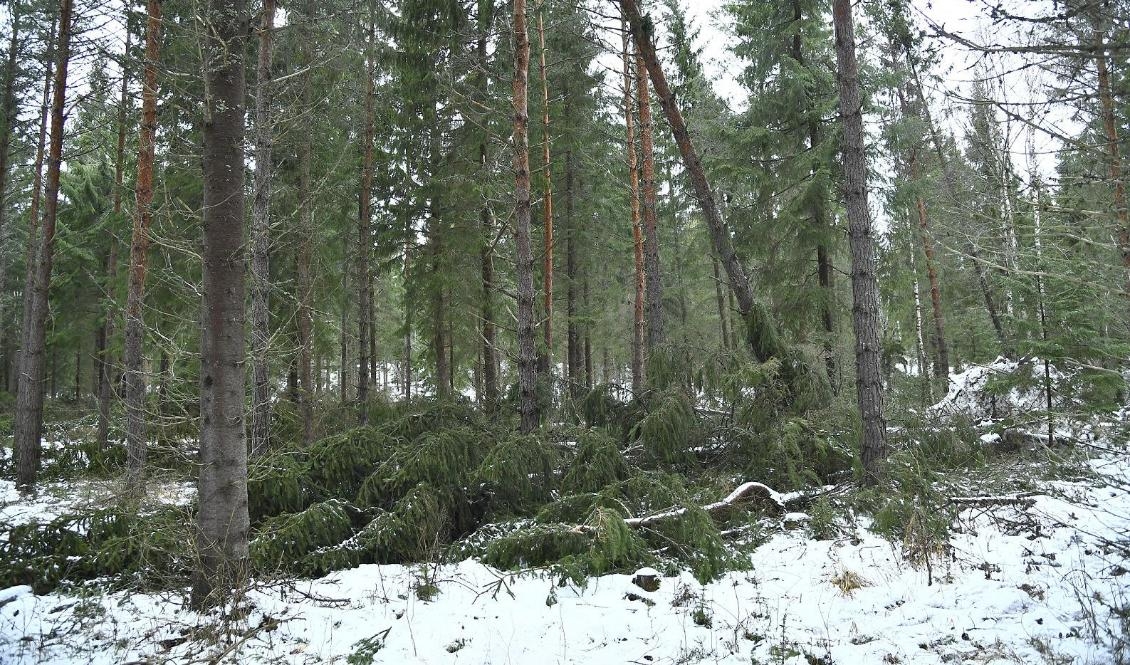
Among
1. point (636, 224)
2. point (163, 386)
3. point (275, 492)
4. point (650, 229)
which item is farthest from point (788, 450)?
point (636, 224)

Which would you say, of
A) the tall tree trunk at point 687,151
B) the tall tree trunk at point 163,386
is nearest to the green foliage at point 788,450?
the tall tree trunk at point 687,151

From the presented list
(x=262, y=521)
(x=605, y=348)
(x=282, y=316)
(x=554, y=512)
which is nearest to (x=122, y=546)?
(x=262, y=521)

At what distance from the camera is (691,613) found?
4086 millimetres

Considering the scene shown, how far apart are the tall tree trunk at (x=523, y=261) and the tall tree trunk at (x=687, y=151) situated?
1.65m

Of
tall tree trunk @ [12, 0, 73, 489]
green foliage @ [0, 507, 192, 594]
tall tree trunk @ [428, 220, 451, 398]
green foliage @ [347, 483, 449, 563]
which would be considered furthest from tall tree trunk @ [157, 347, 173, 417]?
tall tree trunk @ [428, 220, 451, 398]

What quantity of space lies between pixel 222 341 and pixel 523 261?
14.0 ft

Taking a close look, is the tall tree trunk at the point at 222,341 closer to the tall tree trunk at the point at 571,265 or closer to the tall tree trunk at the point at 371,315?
the tall tree trunk at the point at 371,315

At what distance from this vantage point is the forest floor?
3547mm

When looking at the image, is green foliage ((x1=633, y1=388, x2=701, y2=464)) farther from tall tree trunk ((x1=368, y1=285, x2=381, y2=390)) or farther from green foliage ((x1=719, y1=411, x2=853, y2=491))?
tall tree trunk ((x1=368, y1=285, x2=381, y2=390))

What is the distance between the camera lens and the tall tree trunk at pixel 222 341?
4.28 m

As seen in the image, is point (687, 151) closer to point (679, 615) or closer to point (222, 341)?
point (679, 615)

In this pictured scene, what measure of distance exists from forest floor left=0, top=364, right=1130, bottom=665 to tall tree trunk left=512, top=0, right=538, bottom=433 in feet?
10.0

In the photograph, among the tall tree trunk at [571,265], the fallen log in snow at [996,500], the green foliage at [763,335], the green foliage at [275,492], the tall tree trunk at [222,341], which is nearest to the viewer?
the tall tree trunk at [222,341]

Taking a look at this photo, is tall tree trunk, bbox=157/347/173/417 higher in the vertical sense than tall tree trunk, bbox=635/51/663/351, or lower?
lower
